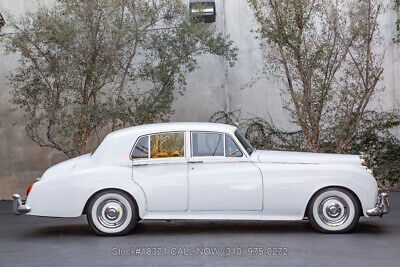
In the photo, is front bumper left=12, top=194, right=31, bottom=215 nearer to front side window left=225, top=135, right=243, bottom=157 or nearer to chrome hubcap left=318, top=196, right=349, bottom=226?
front side window left=225, top=135, right=243, bottom=157

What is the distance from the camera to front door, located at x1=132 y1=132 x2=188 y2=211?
26.1 ft

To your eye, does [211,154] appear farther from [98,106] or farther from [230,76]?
[230,76]

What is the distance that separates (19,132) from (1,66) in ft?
5.84

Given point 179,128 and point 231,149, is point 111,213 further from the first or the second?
point 231,149

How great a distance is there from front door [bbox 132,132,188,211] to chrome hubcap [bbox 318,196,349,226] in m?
1.80

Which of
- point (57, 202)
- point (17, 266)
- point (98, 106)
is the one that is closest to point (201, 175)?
point (57, 202)

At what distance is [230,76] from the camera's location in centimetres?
1521

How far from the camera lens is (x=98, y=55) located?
12.8m

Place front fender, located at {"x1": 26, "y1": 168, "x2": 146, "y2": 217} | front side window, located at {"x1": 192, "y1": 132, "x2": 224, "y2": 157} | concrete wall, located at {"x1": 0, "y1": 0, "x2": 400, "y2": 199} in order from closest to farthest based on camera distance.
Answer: front fender, located at {"x1": 26, "y1": 168, "x2": 146, "y2": 217} < front side window, located at {"x1": 192, "y1": 132, "x2": 224, "y2": 157} < concrete wall, located at {"x1": 0, "y1": 0, "x2": 400, "y2": 199}

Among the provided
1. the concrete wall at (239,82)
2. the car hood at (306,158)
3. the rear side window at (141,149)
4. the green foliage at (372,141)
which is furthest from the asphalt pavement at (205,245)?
the concrete wall at (239,82)

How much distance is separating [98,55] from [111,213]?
5.58 meters

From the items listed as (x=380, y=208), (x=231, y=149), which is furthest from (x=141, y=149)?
(x=380, y=208)

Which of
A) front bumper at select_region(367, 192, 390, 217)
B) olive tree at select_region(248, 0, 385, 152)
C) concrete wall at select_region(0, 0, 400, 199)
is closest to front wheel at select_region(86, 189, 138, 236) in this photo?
front bumper at select_region(367, 192, 390, 217)

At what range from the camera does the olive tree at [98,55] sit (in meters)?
12.6
